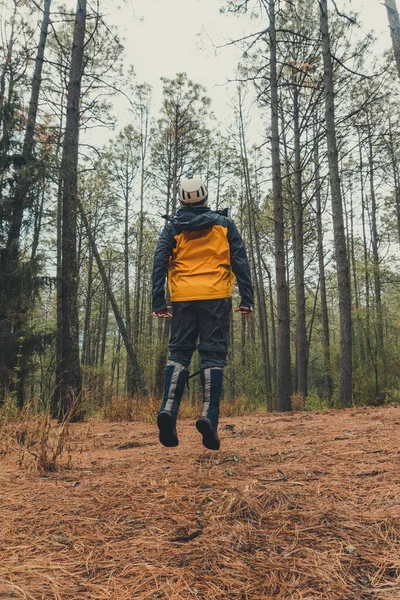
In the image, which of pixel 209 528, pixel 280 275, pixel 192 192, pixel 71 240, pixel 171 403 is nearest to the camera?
pixel 209 528

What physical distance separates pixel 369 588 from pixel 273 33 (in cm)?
1047

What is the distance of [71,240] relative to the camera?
6.99 meters

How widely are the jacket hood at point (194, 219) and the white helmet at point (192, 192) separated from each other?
0.21ft

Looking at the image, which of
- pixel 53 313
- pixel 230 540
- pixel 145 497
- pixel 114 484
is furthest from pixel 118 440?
pixel 53 313

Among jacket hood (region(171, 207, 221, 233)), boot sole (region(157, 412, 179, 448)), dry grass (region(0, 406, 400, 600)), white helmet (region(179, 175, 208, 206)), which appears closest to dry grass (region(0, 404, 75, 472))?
dry grass (region(0, 406, 400, 600))

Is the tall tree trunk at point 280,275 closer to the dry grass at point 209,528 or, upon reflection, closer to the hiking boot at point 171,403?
the dry grass at point 209,528

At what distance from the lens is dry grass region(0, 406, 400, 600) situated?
1.18m

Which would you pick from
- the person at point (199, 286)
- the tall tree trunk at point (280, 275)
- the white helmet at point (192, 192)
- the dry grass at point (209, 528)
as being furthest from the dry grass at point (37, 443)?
the tall tree trunk at point (280, 275)

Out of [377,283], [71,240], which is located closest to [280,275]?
[71,240]

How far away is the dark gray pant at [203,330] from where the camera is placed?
2.78 m

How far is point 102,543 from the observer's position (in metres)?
1.49

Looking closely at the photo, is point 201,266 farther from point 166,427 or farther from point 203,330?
point 166,427

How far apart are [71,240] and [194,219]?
4.74m

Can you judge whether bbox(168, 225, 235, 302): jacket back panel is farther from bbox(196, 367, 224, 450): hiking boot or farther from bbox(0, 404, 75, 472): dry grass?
bbox(0, 404, 75, 472): dry grass
